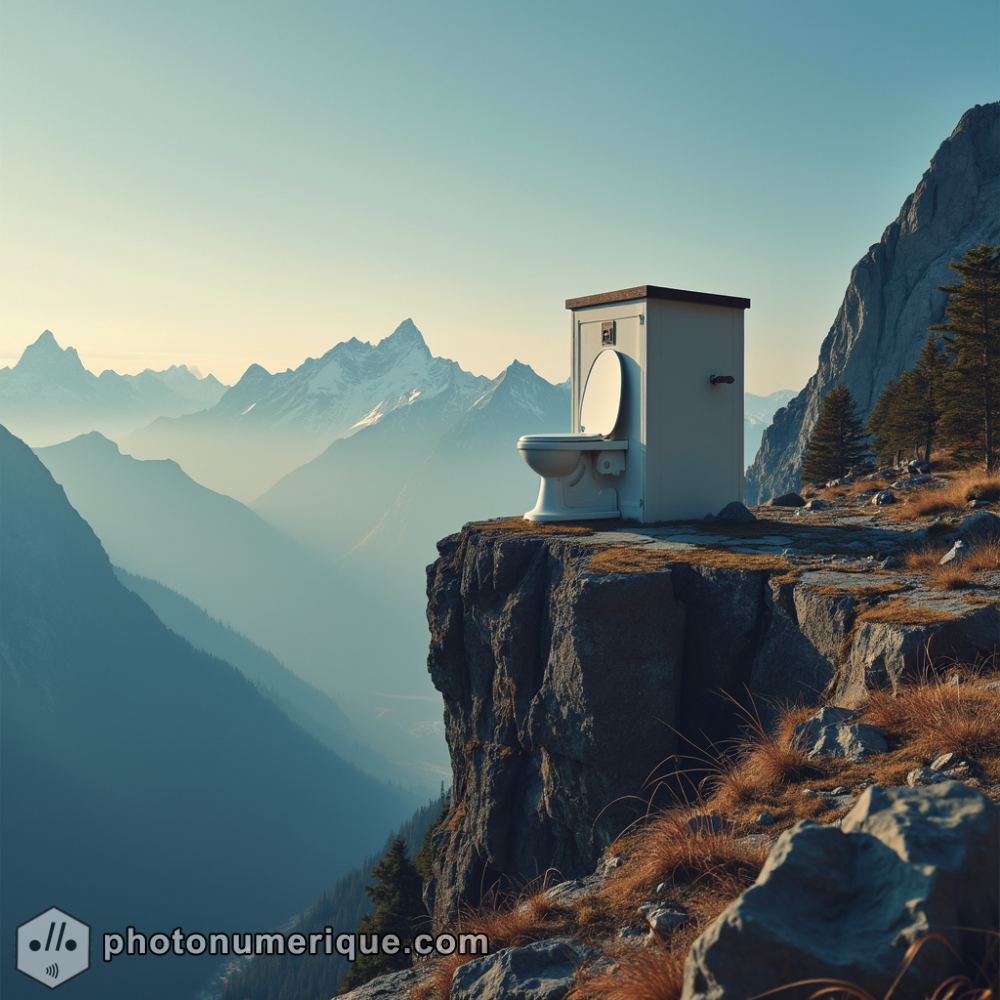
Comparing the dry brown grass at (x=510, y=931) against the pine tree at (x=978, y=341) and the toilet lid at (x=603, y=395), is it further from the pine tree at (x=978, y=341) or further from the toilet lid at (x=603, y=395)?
the pine tree at (x=978, y=341)

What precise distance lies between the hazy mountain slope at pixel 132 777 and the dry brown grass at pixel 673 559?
119m

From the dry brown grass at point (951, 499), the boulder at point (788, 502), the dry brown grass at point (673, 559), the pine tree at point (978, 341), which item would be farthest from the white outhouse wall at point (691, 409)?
the pine tree at point (978, 341)

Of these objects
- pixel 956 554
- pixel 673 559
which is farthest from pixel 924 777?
pixel 673 559

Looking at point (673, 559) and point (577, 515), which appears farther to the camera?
point (577, 515)

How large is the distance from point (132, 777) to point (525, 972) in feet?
478

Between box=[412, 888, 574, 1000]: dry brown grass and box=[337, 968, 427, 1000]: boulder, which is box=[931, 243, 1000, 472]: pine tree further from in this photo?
box=[337, 968, 427, 1000]: boulder

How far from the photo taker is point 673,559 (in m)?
7.84

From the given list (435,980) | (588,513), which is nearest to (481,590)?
(588,513)

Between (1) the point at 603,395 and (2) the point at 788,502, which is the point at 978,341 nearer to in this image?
(2) the point at 788,502

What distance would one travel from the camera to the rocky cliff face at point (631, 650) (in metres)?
5.90

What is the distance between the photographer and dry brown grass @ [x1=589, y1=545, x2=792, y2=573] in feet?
24.0

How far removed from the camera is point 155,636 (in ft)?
496

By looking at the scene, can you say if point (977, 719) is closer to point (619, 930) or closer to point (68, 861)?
point (619, 930)

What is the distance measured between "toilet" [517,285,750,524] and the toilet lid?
19 mm
